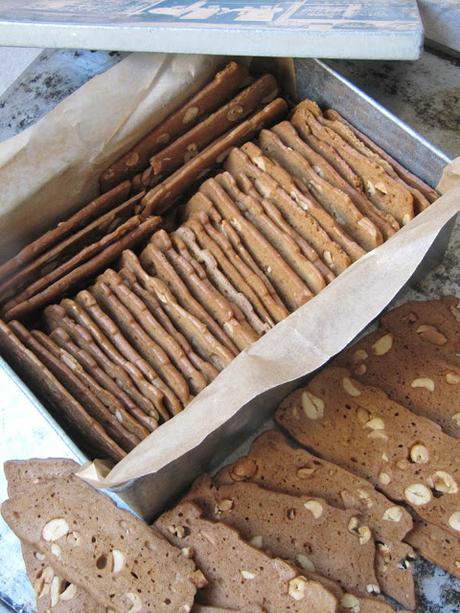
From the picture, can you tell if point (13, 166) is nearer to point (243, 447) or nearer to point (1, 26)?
point (1, 26)

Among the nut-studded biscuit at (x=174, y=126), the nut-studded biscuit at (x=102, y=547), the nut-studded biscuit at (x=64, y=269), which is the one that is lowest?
the nut-studded biscuit at (x=102, y=547)

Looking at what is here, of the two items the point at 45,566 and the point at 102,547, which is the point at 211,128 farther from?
the point at 45,566

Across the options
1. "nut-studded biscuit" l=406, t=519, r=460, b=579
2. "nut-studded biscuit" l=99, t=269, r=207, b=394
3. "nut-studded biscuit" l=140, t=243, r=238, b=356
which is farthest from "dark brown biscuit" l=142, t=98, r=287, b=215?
"nut-studded biscuit" l=406, t=519, r=460, b=579

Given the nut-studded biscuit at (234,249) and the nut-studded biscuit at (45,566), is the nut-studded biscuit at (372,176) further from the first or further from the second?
the nut-studded biscuit at (45,566)

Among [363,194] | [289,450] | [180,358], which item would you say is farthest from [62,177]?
[289,450]

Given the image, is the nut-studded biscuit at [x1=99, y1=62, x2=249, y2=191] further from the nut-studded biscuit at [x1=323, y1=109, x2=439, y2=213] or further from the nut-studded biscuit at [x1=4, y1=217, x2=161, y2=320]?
the nut-studded biscuit at [x1=323, y1=109, x2=439, y2=213]

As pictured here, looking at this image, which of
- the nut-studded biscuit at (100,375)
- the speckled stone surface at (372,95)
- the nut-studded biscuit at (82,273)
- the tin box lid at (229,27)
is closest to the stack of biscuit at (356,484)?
the speckled stone surface at (372,95)

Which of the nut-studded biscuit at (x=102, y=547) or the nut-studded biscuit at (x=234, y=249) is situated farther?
the nut-studded biscuit at (x=234, y=249)
